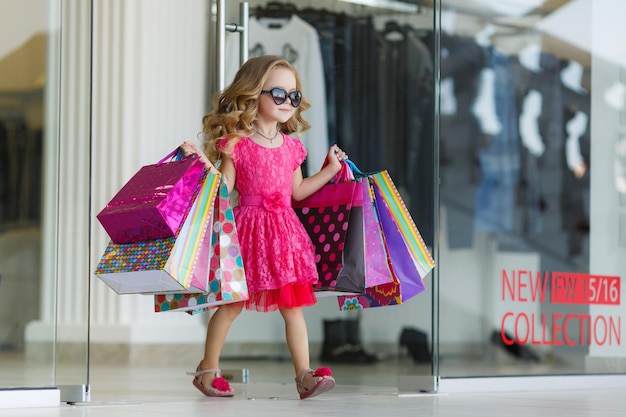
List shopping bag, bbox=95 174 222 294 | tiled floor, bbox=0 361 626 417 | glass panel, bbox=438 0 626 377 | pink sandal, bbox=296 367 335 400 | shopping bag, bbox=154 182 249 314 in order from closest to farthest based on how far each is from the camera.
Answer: tiled floor, bbox=0 361 626 417, shopping bag, bbox=95 174 222 294, shopping bag, bbox=154 182 249 314, pink sandal, bbox=296 367 335 400, glass panel, bbox=438 0 626 377

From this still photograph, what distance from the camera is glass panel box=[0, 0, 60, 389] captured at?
2.84 m

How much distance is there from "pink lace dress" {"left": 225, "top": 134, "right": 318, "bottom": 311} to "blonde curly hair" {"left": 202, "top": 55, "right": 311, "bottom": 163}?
1.9 inches

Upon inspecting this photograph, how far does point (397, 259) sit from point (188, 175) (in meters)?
0.70

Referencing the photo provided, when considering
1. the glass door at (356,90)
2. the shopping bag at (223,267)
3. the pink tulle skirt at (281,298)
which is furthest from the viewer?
the glass door at (356,90)

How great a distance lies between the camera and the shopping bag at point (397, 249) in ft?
10.8

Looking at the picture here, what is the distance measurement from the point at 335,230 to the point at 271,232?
19 cm

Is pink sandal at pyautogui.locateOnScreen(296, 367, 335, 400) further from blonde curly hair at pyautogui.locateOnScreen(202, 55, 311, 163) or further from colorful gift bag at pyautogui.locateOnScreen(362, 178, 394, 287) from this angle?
blonde curly hair at pyautogui.locateOnScreen(202, 55, 311, 163)

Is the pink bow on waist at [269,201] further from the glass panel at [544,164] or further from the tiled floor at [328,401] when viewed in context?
the glass panel at [544,164]

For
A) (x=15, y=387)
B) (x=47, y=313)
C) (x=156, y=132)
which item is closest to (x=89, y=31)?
(x=47, y=313)

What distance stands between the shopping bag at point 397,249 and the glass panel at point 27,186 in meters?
0.96

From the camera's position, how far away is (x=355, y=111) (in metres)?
4.67

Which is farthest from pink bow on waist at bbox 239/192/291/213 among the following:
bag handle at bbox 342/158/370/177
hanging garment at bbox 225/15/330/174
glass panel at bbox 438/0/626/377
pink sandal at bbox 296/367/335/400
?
hanging garment at bbox 225/15/330/174

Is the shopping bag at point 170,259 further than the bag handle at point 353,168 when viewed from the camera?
No

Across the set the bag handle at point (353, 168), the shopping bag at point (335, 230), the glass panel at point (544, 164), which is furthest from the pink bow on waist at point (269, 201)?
the glass panel at point (544, 164)
